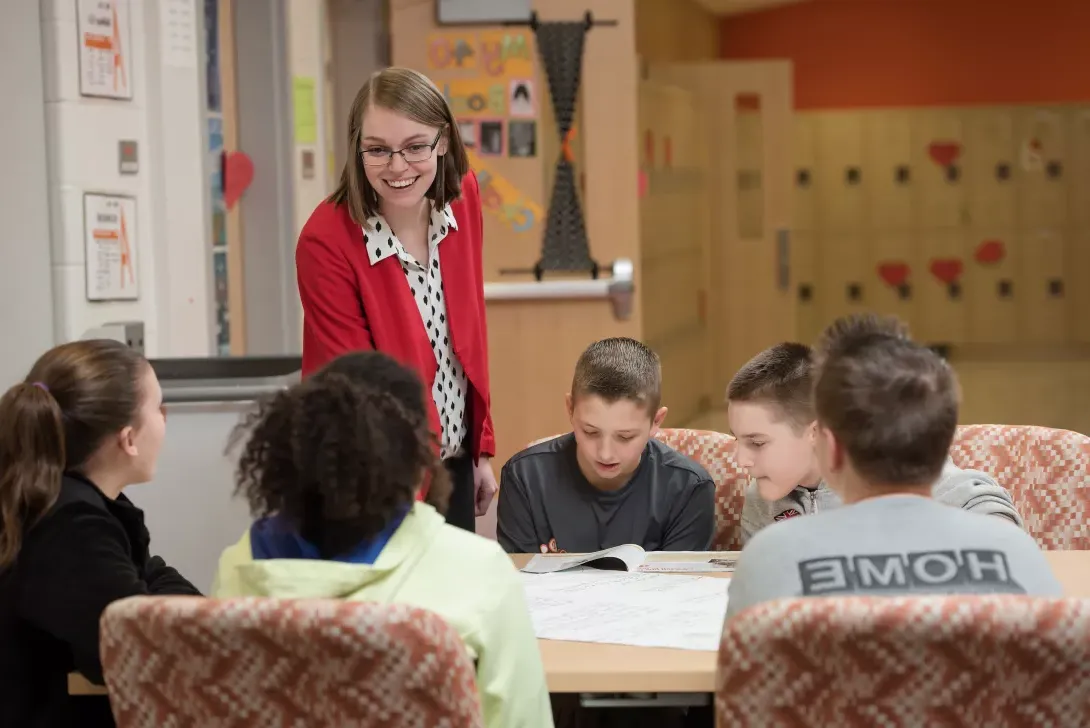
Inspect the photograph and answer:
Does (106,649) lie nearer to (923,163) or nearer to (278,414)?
(278,414)

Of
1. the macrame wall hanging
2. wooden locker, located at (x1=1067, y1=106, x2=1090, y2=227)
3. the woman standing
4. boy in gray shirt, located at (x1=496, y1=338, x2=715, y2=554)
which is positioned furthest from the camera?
wooden locker, located at (x1=1067, y1=106, x2=1090, y2=227)

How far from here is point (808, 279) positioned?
10430 mm

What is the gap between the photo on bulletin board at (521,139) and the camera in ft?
15.7

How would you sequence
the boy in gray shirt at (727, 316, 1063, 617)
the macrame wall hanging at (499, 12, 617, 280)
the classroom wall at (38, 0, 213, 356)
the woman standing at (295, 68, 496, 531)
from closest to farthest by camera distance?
the boy in gray shirt at (727, 316, 1063, 617)
the woman standing at (295, 68, 496, 531)
the classroom wall at (38, 0, 213, 356)
the macrame wall hanging at (499, 12, 617, 280)

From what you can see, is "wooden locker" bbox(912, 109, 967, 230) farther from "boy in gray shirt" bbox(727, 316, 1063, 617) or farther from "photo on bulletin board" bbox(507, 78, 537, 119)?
"boy in gray shirt" bbox(727, 316, 1063, 617)

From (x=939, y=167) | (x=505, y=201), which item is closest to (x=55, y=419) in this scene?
(x=505, y=201)

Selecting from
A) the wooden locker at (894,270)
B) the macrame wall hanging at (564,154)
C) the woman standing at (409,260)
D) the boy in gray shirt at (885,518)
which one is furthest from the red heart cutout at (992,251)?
the boy in gray shirt at (885,518)

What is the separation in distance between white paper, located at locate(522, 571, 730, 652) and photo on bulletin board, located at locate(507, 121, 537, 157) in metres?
2.91

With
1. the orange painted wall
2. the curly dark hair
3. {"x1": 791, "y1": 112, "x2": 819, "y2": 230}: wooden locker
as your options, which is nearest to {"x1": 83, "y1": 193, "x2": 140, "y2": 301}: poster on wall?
the curly dark hair

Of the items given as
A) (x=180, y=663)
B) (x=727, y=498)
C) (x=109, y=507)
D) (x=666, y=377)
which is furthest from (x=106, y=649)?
(x=666, y=377)

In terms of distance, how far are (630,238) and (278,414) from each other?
3.38 meters

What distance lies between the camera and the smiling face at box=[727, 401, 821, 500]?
220 cm

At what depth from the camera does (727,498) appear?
2.60 m

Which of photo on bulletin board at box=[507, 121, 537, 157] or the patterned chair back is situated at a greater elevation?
photo on bulletin board at box=[507, 121, 537, 157]
